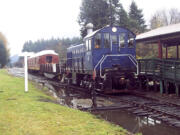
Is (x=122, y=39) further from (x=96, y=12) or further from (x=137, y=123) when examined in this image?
(x=96, y=12)

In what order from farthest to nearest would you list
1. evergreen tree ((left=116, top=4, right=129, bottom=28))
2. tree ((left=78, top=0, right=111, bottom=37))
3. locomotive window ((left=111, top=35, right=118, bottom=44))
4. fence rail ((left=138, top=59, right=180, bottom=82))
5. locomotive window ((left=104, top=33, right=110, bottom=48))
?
evergreen tree ((left=116, top=4, right=129, bottom=28))
tree ((left=78, top=0, right=111, bottom=37))
locomotive window ((left=111, top=35, right=118, bottom=44))
locomotive window ((left=104, top=33, right=110, bottom=48))
fence rail ((left=138, top=59, right=180, bottom=82))

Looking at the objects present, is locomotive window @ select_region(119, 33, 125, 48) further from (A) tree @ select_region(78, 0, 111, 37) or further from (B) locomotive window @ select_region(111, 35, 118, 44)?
(A) tree @ select_region(78, 0, 111, 37)

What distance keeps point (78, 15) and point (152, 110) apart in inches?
1161

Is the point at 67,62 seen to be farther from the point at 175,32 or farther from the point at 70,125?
the point at 70,125

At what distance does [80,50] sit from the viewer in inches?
701

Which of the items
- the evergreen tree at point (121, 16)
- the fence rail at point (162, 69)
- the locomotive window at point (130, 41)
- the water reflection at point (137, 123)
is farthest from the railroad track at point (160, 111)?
the evergreen tree at point (121, 16)

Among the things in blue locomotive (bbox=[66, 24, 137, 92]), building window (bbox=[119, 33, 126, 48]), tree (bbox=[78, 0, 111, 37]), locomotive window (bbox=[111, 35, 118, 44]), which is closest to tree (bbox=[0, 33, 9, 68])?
tree (bbox=[78, 0, 111, 37])

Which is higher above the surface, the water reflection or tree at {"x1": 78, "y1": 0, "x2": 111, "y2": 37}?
tree at {"x1": 78, "y1": 0, "x2": 111, "y2": 37}

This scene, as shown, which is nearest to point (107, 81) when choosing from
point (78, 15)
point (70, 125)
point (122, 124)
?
point (122, 124)

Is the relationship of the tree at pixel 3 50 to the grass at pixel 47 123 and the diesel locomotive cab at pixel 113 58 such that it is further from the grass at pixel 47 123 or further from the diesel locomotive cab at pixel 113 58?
the grass at pixel 47 123

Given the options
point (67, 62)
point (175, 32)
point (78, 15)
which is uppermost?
point (78, 15)

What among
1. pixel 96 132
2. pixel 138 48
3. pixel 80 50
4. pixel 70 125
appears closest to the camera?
pixel 96 132

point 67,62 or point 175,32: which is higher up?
point 175,32

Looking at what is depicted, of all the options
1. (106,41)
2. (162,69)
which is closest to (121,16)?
(106,41)
